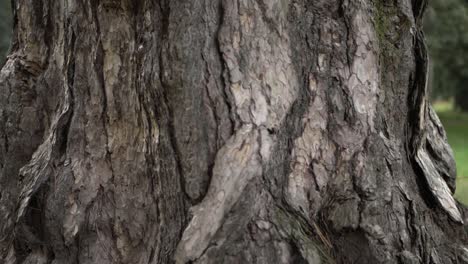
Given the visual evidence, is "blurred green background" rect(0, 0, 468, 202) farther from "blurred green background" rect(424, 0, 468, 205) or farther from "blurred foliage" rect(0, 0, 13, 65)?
"blurred foliage" rect(0, 0, 13, 65)

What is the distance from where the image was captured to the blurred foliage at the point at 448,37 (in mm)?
23658

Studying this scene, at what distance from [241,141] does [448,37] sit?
24.0 metres

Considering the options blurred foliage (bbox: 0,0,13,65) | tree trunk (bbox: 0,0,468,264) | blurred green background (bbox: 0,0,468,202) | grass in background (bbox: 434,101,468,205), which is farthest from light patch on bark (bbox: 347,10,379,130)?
blurred green background (bbox: 0,0,468,202)

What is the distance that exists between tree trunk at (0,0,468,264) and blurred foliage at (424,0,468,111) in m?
19.4

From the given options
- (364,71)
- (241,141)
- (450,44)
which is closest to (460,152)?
(450,44)

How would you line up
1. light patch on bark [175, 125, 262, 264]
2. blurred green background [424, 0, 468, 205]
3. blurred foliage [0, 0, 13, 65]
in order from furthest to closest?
blurred green background [424, 0, 468, 205]
blurred foliage [0, 0, 13, 65]
light patch on bark [175, 125, 262, 264]

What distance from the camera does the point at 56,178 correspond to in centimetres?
312

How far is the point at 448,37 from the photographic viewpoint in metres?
25.1

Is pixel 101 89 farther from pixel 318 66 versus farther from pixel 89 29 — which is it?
pixel 318 66

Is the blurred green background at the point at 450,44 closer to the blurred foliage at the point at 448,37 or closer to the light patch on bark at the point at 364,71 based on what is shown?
the blurred foliage at the point at 448,37

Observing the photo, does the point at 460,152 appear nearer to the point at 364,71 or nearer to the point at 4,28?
the point at 4,28

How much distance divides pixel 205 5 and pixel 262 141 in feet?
1.98

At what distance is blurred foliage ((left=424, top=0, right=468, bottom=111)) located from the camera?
23.7 meters

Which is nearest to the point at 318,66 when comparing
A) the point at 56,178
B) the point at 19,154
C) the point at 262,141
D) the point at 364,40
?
the point at 364,40
